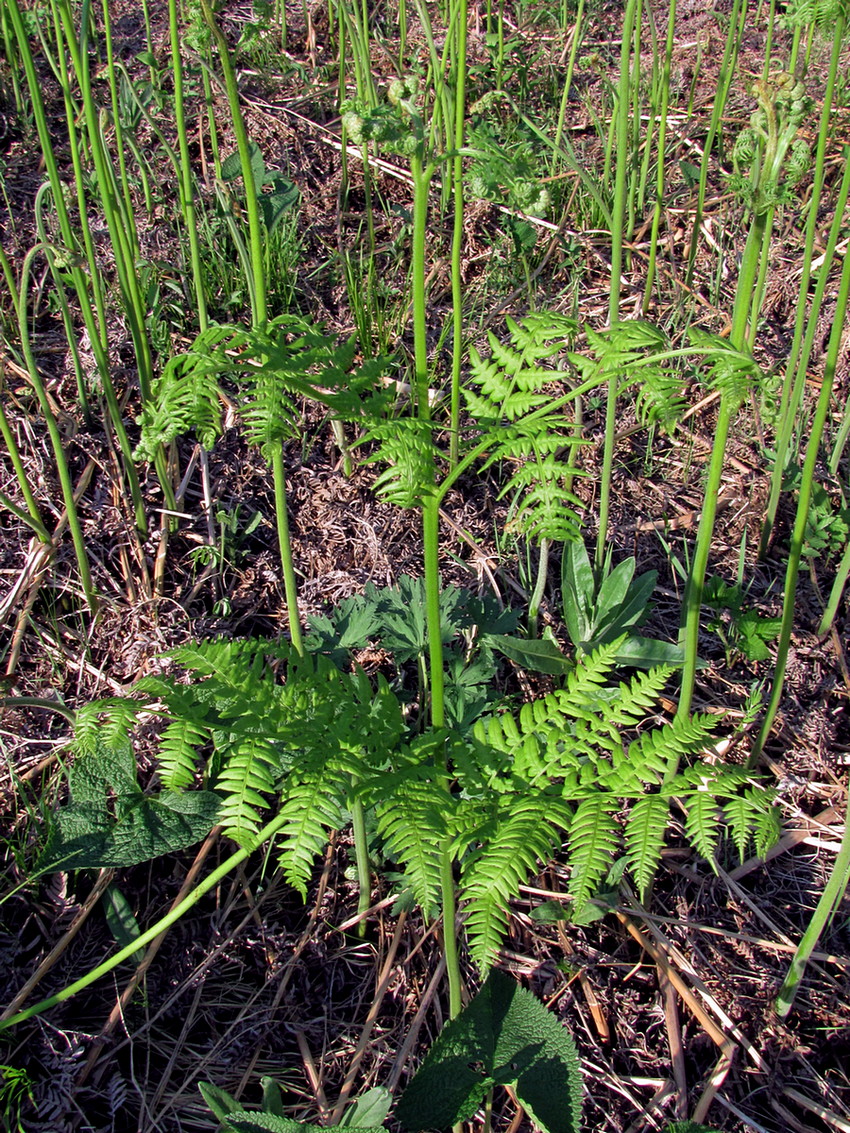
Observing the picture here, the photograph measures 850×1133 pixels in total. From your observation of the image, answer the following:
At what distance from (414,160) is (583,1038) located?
156 centimetres

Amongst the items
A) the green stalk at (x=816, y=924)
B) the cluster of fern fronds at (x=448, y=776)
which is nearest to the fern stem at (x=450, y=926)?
the cluster of fern fronds at (x=448, y=776)

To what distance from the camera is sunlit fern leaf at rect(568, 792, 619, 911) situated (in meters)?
1.25

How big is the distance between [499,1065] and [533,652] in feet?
2.80

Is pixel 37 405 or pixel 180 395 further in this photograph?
pixel 37 405

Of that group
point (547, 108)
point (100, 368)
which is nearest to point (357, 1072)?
point (100, 368)

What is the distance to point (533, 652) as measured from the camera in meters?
2.03

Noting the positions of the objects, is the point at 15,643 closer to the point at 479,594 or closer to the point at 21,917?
the point at 21,917

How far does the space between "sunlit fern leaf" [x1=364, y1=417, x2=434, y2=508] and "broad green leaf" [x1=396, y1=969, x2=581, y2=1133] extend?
0.90 meters

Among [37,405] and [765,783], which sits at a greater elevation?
[37,405]

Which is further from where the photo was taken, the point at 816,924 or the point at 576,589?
the point at 576,589

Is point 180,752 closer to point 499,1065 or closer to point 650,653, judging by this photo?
point 499,1065

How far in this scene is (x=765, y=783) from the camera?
6.84ft

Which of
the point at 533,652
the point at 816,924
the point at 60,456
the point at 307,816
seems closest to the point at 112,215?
the point at 60,456

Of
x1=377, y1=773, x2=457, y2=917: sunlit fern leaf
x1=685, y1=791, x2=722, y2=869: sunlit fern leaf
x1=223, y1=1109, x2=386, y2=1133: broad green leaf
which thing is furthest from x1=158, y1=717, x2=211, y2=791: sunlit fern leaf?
x1=685, y1=791, x2=722, y2=869: sunlit fern leaf
